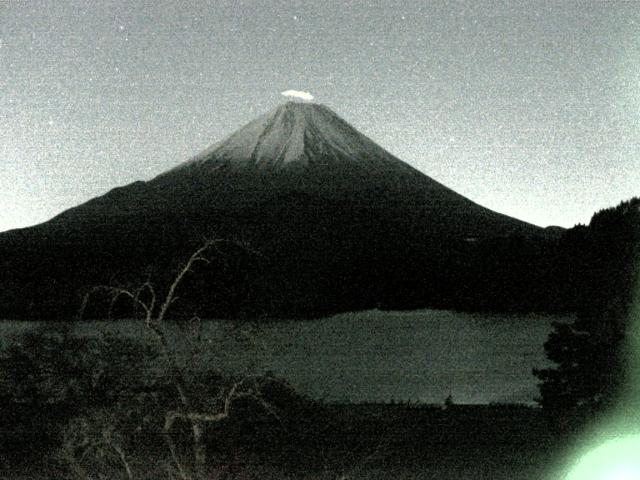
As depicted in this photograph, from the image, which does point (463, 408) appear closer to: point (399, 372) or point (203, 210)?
point (399, 372)

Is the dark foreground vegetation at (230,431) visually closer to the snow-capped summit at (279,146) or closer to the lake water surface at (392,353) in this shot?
the lake water surface at (392,353)

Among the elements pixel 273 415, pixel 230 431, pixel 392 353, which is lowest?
pixel 392 353

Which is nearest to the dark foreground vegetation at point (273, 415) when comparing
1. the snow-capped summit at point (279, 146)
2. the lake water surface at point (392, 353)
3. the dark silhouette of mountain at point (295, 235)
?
the lake water surface at point (392, 353)

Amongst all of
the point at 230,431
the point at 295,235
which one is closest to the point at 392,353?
the point at 230,431

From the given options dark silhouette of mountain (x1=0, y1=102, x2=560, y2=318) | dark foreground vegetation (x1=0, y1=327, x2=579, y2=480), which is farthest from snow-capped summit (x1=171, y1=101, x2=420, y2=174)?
dark foreground vegetation (x1=0, y1=327, x2=579, y2=480)

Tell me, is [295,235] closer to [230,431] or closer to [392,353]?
[392,353]
